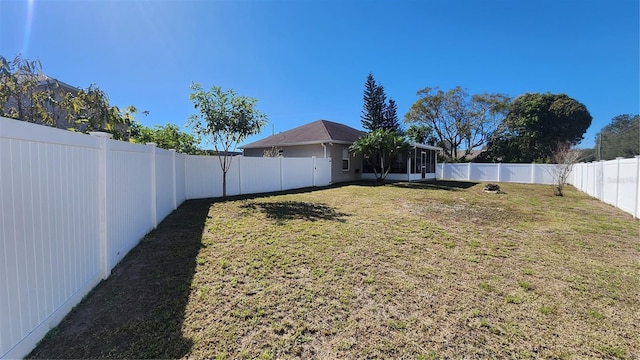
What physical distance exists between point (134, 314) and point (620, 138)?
54.6 metres

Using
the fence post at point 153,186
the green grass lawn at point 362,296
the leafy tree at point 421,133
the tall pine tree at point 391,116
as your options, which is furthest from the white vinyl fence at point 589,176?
the fence post at point 153,186

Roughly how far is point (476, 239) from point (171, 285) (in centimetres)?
526

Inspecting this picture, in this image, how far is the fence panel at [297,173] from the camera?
13.3 metres

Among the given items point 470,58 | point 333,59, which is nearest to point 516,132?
point 470,58

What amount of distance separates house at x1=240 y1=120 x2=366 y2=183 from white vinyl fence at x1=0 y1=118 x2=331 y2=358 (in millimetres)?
13223

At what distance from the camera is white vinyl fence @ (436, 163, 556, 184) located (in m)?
19.8

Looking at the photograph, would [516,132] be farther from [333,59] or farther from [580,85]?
[333,59]

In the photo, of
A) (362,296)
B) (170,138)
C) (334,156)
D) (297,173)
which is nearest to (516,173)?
(334,156)

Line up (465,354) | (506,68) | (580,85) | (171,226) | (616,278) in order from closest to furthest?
(465,354) < (616,278) < (171,226) < (506,68) < (580,85)

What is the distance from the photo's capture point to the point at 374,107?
94.9 feet

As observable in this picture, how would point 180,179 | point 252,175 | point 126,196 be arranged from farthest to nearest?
point 252,175
point 180,179
point 126,196

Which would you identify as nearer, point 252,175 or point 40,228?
point 40,228

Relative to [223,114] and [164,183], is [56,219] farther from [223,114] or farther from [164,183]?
[223,114]

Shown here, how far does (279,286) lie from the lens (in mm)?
3232
